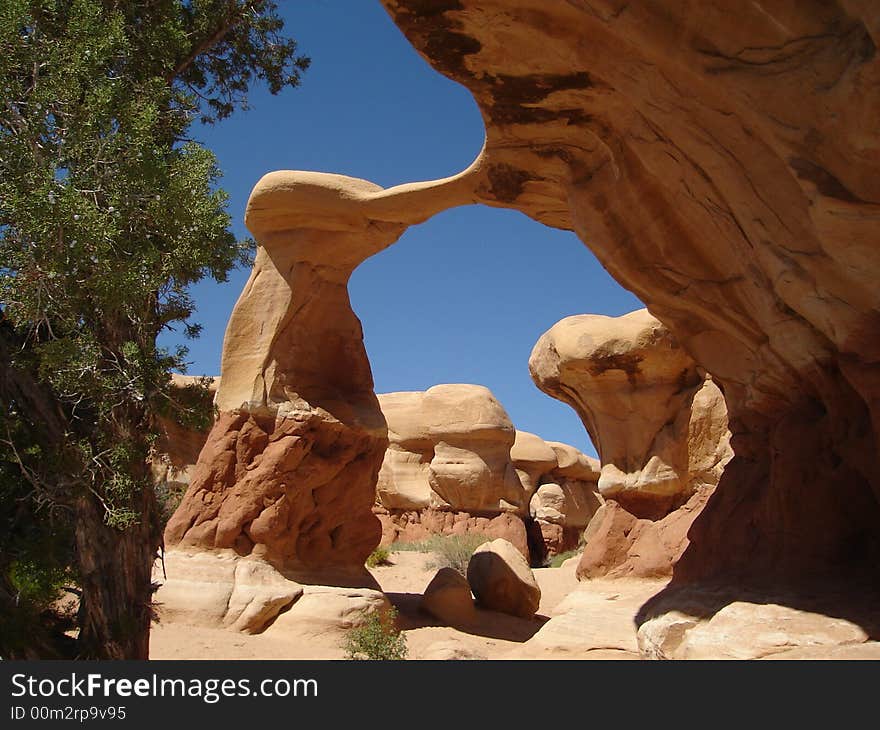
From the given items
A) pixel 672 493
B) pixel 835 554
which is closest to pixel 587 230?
pixel 835 554

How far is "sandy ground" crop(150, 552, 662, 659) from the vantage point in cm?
859

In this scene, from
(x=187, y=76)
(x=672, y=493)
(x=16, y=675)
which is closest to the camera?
(x=16, y=675)

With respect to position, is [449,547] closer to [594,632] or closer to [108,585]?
[594,632]

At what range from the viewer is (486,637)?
12.3m

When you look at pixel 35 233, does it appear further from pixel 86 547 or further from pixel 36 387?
pixel 86 547

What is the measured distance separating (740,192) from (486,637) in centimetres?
838

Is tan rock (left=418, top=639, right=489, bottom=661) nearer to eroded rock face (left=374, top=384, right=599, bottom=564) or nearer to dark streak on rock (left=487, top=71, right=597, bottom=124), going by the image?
dark streak on rock (left=487, top=71, right=597, bottom=124)

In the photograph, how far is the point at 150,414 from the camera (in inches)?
233

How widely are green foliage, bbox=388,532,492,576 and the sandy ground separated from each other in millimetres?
4801

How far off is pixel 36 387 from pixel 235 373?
22.5 ft

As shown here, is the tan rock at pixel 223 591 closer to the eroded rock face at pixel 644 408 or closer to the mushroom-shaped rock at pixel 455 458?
the eroded rock face at pixel 644 408

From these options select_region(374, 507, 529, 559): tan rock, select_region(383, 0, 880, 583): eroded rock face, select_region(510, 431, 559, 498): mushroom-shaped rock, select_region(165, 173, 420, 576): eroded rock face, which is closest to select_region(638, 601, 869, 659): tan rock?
select_region(383, 0, 880, 583): eroded rock face

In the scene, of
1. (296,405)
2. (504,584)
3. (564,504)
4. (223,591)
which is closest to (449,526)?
(564,504)

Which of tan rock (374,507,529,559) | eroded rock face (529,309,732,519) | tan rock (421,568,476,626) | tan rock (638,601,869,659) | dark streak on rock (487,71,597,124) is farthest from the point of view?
tan rock (374,507,529,559)
